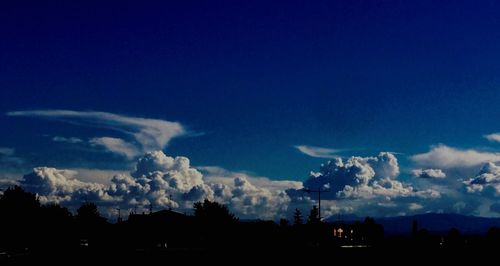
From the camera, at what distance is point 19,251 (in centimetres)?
9450

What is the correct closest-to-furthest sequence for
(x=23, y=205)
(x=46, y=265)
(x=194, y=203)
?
(x=46, y=265), (x=23, y=205), (x=194, y=203)

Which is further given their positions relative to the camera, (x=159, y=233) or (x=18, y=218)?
(x=159, y=233)

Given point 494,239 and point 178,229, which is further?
point 178,229

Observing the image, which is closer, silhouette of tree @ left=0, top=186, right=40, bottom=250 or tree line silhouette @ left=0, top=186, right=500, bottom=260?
tree line silhouette @ left=0, top=186, right=500, bottom=260

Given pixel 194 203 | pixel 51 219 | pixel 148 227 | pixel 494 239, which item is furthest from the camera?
pixel 194 203

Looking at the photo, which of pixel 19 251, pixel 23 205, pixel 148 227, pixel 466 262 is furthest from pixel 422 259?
pixel 148 227

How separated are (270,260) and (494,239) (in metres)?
37.4

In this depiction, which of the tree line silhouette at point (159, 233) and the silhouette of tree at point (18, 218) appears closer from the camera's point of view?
the tree line silhouette at point (159, 233)

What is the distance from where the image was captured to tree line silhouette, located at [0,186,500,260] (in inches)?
3354

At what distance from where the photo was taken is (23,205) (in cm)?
10212

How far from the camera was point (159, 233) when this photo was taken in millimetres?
124438

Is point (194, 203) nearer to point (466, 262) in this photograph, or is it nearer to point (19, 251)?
point (19, 251)

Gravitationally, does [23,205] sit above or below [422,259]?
above

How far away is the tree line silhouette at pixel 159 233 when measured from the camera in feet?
279
